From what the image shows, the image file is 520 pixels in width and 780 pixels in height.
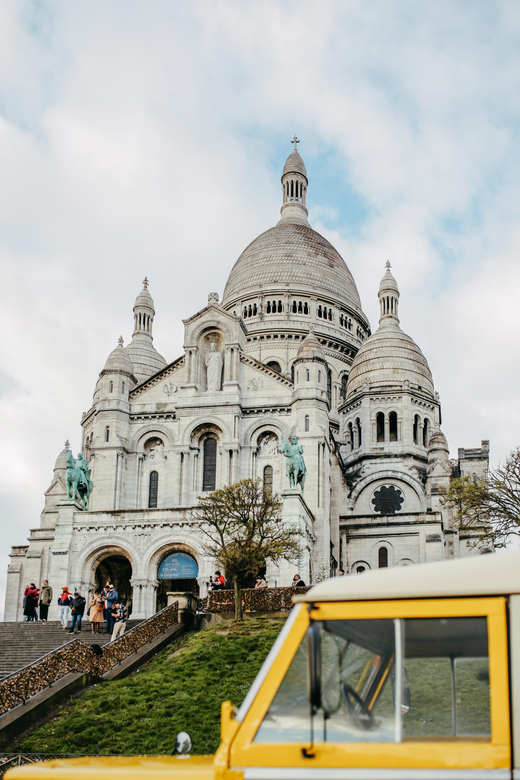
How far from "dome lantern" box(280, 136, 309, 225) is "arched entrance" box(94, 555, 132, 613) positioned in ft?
137

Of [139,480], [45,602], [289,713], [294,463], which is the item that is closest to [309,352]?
[294,463]

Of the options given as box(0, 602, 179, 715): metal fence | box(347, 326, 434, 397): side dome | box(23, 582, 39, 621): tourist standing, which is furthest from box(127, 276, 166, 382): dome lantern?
box(0, 602, 179, 715): metal fence

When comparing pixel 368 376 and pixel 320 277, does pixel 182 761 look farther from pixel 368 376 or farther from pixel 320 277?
pixel 320 277

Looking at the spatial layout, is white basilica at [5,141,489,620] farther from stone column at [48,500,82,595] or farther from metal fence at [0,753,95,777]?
metal fence at [0,753,95,777]

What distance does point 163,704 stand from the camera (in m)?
18.5

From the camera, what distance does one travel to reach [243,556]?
29391 millimetres

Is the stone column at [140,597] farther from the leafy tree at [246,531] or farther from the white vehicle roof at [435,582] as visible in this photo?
the white vehicle roof at [435,582]

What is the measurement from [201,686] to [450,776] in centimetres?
1510

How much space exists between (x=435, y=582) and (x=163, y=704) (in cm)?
1369

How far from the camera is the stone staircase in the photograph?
78.7ft

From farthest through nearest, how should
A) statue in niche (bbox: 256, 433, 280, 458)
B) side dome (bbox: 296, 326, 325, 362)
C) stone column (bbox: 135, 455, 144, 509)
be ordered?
stone column (bbox: 135, 455, 144, 509), side dome (bbox: 296, 326, 325, 362), statue in niche (bbox: 256, 433, 280, 458)

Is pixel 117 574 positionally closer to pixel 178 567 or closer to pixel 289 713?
pixel 178 567

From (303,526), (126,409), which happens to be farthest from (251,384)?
(303,526)

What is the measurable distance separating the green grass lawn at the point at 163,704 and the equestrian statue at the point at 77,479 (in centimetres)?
1693
